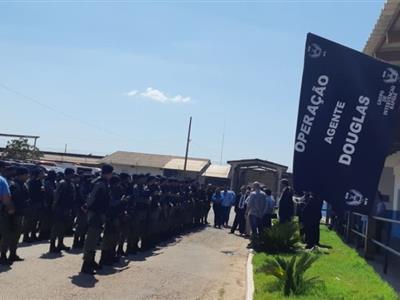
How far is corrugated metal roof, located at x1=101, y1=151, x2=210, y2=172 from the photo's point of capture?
53.0m

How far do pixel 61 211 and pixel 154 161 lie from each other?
4305cm

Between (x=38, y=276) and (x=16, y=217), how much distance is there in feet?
4.58

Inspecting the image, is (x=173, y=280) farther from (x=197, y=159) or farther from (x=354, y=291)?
(x=197, y=159)

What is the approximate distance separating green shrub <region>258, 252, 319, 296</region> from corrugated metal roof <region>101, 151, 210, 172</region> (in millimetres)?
42650

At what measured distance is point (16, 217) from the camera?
9.59 meters

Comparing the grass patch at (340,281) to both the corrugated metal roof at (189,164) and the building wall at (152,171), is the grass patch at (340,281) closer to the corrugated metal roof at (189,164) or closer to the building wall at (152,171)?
the building wall at (152,171)

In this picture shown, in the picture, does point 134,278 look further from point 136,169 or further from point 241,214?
point 136,169

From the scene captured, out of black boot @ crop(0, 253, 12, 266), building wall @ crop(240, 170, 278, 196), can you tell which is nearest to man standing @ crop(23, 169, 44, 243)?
black boot @ crop(0, 253, 12, 266)

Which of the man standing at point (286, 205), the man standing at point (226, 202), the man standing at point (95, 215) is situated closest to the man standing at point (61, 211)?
the man standing at point (95, 215)

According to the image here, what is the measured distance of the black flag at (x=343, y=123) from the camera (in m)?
10.1

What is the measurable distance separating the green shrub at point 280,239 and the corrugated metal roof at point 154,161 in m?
37.9

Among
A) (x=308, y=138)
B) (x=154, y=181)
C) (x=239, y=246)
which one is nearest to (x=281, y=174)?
(x=239, y=246)

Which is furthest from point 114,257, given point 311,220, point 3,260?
point 311,220

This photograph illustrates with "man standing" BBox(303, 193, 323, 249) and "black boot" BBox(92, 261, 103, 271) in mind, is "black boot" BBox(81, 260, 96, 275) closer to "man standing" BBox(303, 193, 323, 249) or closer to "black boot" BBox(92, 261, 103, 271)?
"black boot" BBox(92, 261, 103, 271)
